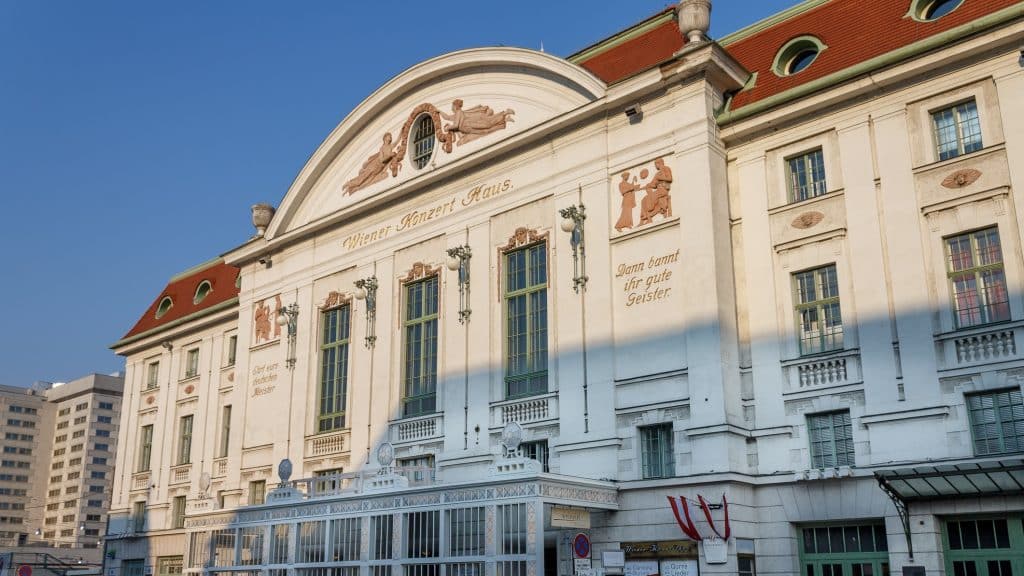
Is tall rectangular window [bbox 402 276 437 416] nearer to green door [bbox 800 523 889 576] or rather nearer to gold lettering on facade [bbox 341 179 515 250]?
gold lettering on facade [bbox 341 179 515 250]

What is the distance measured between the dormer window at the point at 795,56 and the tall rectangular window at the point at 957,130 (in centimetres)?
414

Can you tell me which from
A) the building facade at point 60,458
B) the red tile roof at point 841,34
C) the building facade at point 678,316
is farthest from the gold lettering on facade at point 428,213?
the building facade at point 60,458

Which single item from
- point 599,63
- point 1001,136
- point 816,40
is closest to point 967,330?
point 1001,136

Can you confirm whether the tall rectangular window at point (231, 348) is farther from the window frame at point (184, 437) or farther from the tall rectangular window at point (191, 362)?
the window frame at point (184, 437)

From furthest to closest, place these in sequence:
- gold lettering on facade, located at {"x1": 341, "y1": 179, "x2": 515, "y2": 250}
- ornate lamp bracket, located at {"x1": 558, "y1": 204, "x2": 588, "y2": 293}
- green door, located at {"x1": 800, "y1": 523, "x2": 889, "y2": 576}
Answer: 1. gold lettering on facade, located at {"x1": 341, "y1": 179, "x2": 515, "y2": 250}
2. ornate lamp bracket, located at {"x1": 558, "y1": 204, "x2": 588, "y2": 293}
3. green door, located at {"x1": 800, "y1": 523, "x2": 889, "y2": 576}

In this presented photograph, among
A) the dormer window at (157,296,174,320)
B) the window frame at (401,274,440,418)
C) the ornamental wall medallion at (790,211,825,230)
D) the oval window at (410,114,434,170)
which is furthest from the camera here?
the dormer window at (157,296,174,320)

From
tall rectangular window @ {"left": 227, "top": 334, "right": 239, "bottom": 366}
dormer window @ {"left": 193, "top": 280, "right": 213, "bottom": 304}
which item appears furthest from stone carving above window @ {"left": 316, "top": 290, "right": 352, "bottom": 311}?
dormer window @ {"left": 193, "top": 280, "right": 213, "bottom": 304}

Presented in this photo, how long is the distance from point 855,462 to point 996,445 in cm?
276

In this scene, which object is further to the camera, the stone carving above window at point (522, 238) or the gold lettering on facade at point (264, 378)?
the gold lettering on facade at point (264, 378)

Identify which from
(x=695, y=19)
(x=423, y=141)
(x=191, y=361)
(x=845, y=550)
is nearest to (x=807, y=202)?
(x=695, y=19)

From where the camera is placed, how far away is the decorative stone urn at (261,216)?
3725cm

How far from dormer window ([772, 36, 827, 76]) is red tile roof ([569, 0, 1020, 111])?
0.18m

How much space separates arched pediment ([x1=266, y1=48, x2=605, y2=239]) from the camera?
92.4ft

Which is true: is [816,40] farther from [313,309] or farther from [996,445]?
[313,309]
